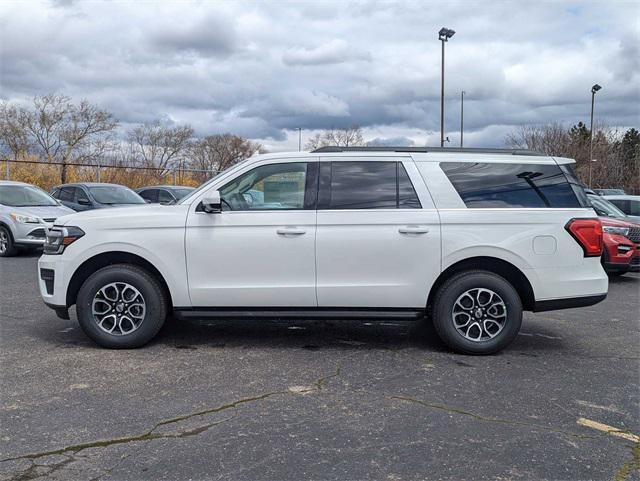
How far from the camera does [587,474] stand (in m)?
3.32

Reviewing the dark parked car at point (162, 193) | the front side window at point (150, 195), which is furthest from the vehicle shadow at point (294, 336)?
the front side window at point (150, 195)

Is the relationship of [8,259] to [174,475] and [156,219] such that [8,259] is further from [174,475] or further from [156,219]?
[174,475]

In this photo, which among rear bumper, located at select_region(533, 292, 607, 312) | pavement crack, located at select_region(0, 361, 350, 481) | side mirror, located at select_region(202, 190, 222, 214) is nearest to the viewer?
pavement crack, located at select_region(0, 361, 350, 481)

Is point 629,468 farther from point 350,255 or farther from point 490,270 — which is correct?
point 350,255

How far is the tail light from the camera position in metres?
5.48

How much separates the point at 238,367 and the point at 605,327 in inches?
173

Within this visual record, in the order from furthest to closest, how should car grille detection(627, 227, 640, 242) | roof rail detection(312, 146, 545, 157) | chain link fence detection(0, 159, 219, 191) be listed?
chain link fence detection(0, 159, 219, 191)
car grille detection(627, 227, 640, 242)
roof rail detection(312, 146, 545, 157)

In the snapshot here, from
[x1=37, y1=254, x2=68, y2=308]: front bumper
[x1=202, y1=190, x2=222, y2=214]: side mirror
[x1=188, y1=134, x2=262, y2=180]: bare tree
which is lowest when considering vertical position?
[x1=37, y1=254, x2=68, y2=308]: front bumper

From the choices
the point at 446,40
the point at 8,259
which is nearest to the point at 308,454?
the point at 8,259

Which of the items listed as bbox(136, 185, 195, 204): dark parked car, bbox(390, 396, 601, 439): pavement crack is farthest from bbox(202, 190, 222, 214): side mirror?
bbox(136, 185, 195, 204): dark parked car

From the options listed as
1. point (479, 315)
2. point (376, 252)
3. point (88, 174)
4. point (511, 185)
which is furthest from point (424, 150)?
point (88, 174)

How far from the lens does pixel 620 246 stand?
1032 centimetres

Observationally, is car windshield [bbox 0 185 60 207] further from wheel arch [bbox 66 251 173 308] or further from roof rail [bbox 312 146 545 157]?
roof rail [bbox 312 146 545 157]

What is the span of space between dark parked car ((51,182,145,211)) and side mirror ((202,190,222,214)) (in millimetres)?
9934
